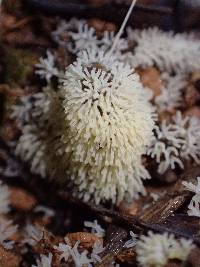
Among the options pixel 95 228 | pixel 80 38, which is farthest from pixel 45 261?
pixel 80 38

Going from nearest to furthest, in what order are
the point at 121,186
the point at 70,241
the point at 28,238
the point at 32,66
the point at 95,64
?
the point at 95,64, the point at 70,241, the point at 121,186, the point at 28,238, the point at 32,66

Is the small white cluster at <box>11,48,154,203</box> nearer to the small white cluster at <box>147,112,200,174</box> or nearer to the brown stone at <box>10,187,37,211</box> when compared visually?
the small white cluster at <box>147,112,200,174</box>

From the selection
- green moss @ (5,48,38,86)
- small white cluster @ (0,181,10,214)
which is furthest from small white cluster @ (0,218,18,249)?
green moss @ (5,48,38,86)

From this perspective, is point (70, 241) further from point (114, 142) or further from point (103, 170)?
point (114, 142)

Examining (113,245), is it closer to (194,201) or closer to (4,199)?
(194,201)

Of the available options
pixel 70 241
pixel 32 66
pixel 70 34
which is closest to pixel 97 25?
pixel 70 34

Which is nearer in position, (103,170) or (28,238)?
(103,170)
